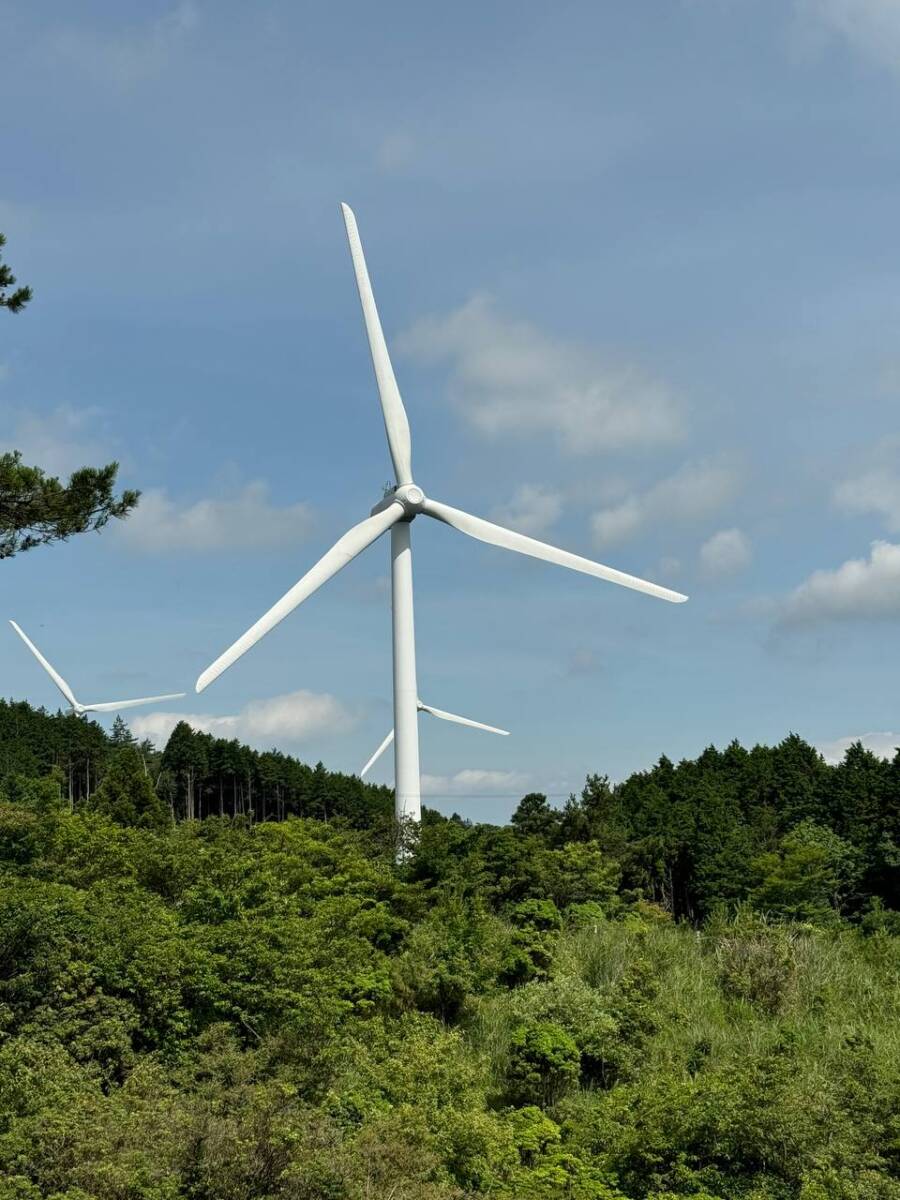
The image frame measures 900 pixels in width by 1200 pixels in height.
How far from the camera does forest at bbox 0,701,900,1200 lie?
1493cm

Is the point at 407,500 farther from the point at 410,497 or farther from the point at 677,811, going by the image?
the point at 677,811

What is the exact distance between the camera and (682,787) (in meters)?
73.8

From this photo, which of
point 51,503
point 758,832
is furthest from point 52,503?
point 758,832

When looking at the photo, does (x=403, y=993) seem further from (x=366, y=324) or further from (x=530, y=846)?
(x=366, y=324)

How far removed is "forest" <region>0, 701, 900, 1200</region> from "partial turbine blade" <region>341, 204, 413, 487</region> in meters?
10.8

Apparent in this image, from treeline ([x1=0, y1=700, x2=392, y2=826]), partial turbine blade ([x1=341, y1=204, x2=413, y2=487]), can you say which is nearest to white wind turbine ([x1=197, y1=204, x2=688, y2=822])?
partial turbine blade ([x1=341, y1=204, x2=413, y2=487])

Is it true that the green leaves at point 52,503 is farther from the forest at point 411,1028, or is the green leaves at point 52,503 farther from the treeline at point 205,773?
the treeline at point 205,773

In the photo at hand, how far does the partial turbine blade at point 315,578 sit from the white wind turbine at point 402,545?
29 millimetres

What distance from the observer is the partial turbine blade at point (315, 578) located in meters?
30.8

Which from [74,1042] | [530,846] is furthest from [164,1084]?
[530,846]

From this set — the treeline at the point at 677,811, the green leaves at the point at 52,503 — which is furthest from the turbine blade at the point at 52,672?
the green leaves at the point at 52,503

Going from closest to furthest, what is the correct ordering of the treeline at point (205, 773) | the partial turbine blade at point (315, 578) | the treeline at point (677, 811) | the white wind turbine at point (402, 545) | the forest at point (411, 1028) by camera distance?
the forest at point (411, 1028)
the partial turbine blade at point (315, 578)
the white wind turbine at point (402, 545)
the treeline at point (677, 811)
the treeline at point (205, 773)

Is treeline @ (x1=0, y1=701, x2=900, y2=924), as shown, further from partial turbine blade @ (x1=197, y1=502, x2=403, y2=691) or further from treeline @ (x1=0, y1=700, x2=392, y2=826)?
partial turbine blade @ (x1=197, y1=502, x2=403, y2=691)

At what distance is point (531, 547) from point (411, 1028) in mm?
18224
